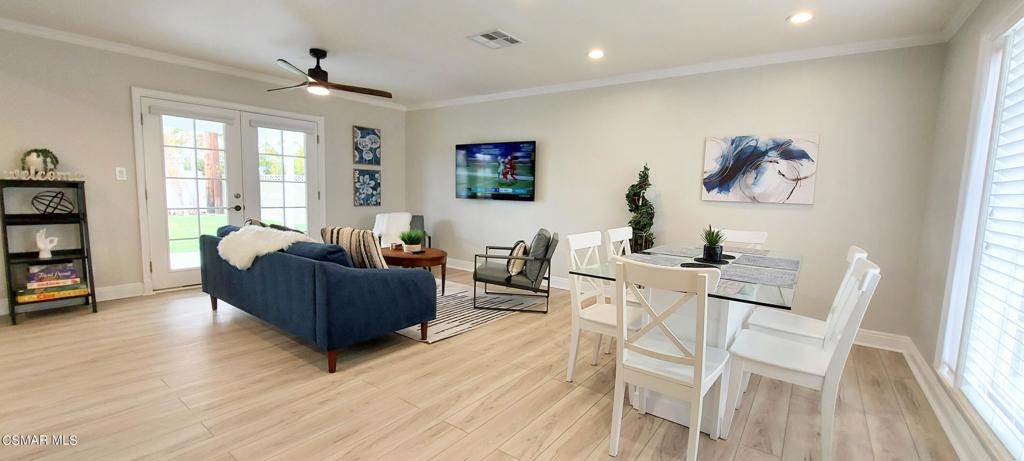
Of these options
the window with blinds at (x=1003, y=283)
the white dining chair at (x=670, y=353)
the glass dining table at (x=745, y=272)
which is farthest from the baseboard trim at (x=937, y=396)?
the white dining chair at (x=670, y=353)

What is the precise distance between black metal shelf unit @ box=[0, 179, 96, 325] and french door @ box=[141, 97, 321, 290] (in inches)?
22.9

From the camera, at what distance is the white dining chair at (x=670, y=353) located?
5.54ft

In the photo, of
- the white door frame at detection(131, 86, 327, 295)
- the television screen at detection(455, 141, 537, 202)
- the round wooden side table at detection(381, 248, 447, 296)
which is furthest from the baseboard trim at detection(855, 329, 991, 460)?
the white door frame at detection(131, 86, 327, 295)

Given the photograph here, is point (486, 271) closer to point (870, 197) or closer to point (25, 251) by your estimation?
point (870, 197)

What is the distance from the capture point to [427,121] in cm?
644

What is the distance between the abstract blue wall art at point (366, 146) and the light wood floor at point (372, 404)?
3281 mm

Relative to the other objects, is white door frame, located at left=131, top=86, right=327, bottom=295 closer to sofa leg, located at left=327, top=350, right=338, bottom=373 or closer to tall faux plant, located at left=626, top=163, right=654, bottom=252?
sofa leg, located at left=327, top=350, right=338, bottom=373

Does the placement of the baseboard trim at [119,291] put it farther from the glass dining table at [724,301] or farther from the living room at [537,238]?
the glass dining table at [724,301]

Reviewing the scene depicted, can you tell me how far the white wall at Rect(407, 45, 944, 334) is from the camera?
334 centimetres

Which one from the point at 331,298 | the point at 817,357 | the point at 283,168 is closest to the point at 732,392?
the point at 817,357

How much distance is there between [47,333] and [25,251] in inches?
42.3

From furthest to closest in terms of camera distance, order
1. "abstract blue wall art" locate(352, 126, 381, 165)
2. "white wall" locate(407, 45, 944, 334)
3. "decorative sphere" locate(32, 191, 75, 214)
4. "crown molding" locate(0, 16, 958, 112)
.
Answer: "abstract blue wall art" locate(352, 126, 381, 165)
"decorative sphere" locate(32, 191, 75, 214)
"white wall" locate(407, 45, 944, 334)
"crown molding" locate(0, 16, 958, 112)

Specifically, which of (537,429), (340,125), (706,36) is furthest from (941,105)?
(340,125)

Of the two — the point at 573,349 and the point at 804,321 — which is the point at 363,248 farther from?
the point at 804,321
